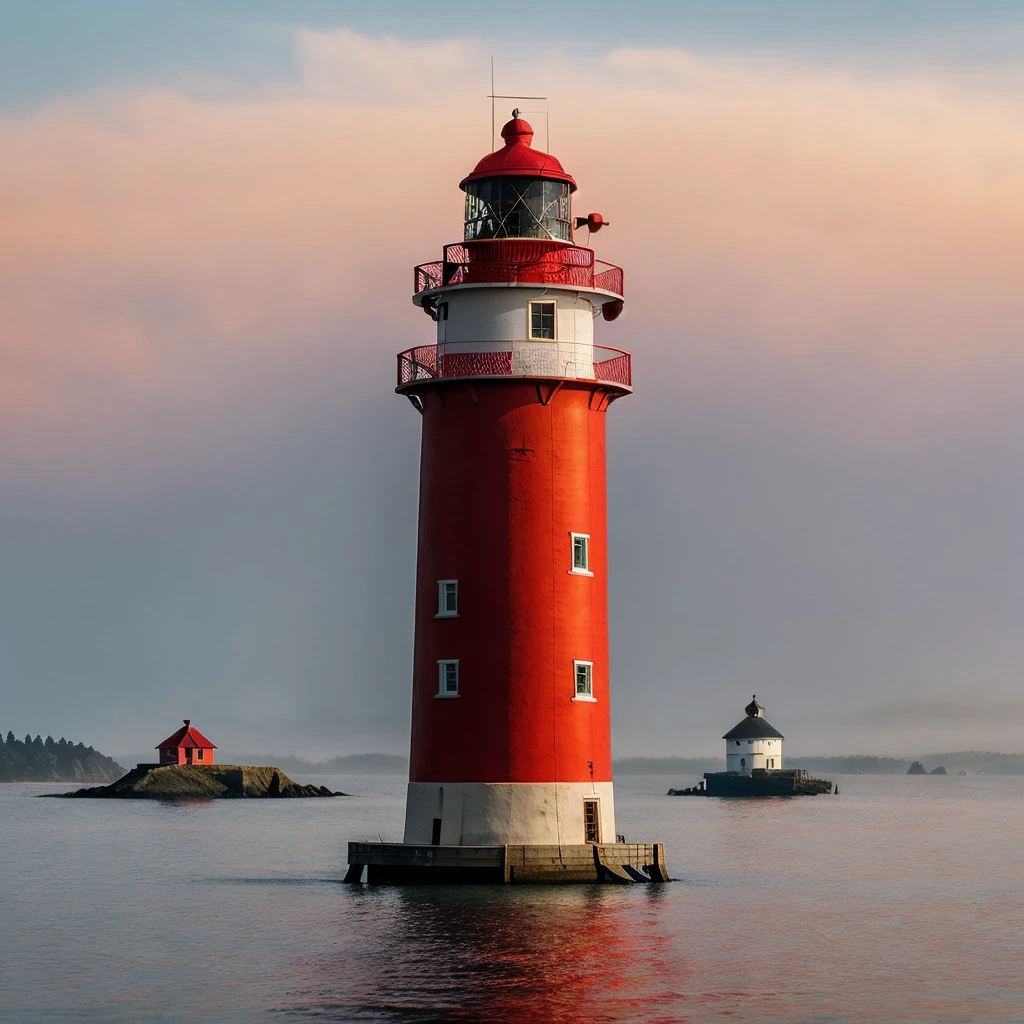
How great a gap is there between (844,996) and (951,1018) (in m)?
2.25

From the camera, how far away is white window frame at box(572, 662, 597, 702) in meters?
43.6

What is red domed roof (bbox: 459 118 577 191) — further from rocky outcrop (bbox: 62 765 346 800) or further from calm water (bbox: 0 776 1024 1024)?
rocky outcrop (bbox: 62 765 346 800)

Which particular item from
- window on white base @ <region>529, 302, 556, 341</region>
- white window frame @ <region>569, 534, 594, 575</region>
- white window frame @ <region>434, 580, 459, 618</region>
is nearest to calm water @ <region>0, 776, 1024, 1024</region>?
white window frame @ <region>434, 580, 459, 618</region>

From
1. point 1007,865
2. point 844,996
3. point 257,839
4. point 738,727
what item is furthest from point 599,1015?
point 738,727

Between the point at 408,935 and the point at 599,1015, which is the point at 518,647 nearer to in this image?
the point at 408,935

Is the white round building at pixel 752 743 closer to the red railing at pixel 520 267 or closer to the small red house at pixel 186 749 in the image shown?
the small red house at pixel 186 749

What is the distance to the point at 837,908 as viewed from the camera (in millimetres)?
49156

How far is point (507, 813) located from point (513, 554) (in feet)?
19.2

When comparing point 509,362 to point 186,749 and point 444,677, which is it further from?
point 186,749

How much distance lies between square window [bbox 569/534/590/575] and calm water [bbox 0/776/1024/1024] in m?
7.35

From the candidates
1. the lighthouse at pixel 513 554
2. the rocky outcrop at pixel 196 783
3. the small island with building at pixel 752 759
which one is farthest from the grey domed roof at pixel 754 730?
the lighthouse at pixel 513 554

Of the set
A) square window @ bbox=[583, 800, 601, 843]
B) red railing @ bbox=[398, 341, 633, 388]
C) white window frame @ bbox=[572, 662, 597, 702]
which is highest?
red railing @ bbox=[398, 341, 633, 388]

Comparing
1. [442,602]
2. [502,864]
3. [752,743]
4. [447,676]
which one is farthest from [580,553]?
[752,743]

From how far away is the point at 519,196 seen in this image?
1773 inches
